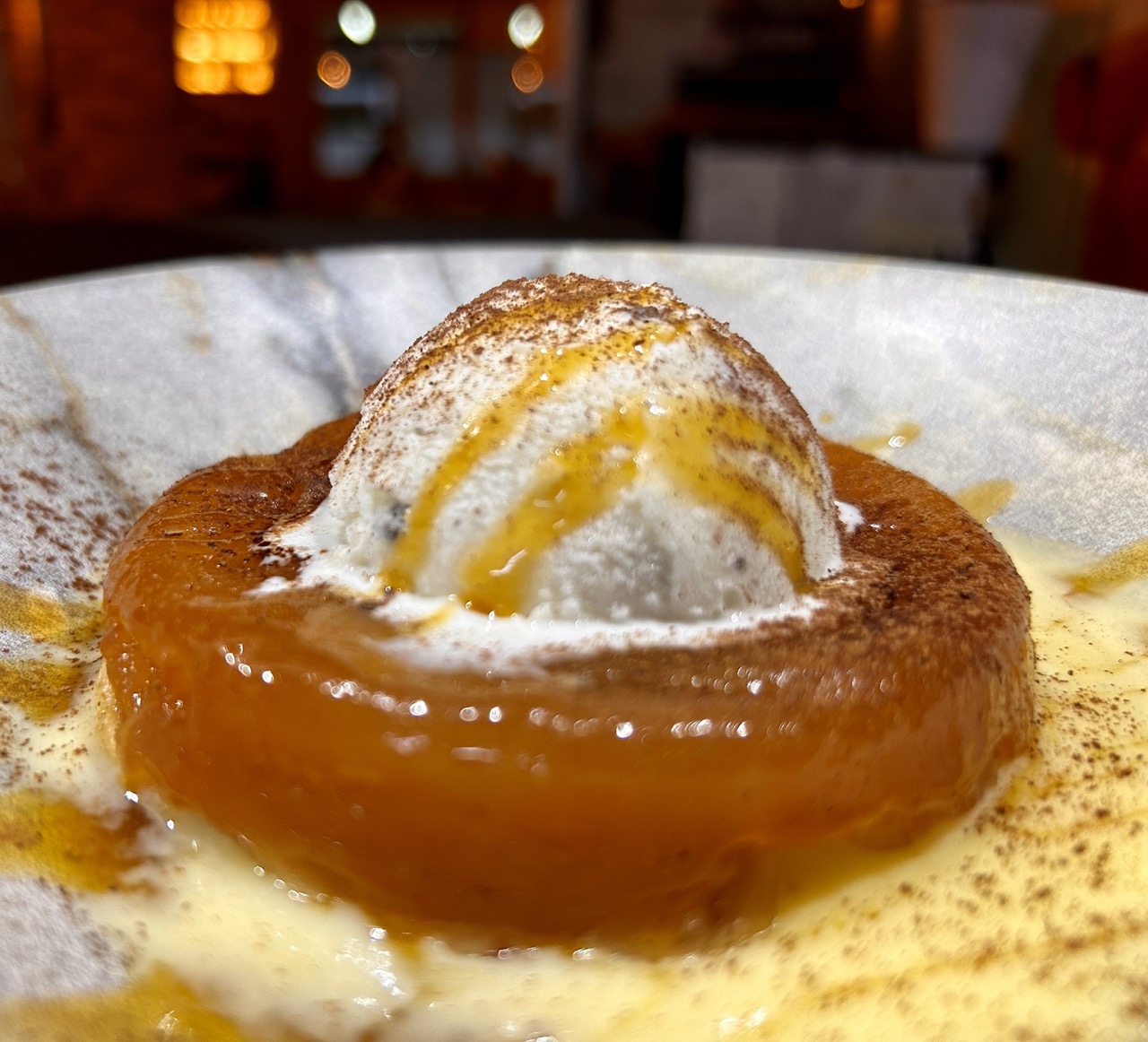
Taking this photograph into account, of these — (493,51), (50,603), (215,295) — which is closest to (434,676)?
(50,603)

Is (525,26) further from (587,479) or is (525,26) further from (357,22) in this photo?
(587,479)

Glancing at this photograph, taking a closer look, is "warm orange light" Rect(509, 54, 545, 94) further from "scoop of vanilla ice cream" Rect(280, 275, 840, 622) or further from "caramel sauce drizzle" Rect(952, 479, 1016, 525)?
"scoop of vanilla ice cream" Rect(280, 275, 840, 622)

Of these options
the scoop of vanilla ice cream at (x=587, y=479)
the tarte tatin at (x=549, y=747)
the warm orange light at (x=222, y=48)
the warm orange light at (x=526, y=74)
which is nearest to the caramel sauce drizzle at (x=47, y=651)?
the tarte tatin at (x=549, y=747)

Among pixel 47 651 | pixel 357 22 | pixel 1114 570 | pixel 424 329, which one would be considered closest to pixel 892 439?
pixel 1114 570

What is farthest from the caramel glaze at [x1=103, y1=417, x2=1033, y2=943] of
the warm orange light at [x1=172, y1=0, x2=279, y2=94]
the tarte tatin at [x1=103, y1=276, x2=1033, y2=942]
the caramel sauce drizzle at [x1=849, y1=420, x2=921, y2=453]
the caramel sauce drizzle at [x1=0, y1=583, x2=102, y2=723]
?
the warm orange light at [x1=172, y1=0, x2=279, y2=94]

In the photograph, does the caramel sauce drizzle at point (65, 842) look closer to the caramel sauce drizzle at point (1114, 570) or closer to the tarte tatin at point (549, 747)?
the tarte tatin at point (549, 747)
